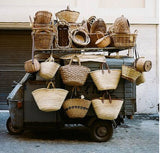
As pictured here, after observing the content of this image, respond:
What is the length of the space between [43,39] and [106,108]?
1.94m

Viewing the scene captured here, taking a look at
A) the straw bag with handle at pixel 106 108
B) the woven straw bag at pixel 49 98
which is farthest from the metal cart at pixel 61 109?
the woven straw bag at pixel 49 98

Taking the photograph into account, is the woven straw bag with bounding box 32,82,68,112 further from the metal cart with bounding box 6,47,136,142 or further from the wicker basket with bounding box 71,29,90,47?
the wicker basket with bounding box 71,29,90,47

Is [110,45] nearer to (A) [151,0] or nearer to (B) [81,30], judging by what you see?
(B) [81,30]

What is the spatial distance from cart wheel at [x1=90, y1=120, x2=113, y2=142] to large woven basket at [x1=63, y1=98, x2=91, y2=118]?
1.48 feet

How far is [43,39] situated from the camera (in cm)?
591

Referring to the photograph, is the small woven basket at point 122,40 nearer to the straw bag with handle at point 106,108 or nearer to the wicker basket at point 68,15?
the straw bag with handle at point 106,108

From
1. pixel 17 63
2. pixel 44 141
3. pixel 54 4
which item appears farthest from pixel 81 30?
pixel 17 63

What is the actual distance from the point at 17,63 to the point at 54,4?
2.46 metres

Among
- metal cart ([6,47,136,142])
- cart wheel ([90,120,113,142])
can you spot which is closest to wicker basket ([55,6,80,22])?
metal cart ([6,47,136,142])

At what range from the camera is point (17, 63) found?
1008 cm

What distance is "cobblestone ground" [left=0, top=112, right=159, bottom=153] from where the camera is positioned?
18.0 ft

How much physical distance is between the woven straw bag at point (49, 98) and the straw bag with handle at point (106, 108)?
715mm

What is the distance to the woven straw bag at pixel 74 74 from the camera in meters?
5.53

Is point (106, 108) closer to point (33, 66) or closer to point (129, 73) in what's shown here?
point (129, 73)
